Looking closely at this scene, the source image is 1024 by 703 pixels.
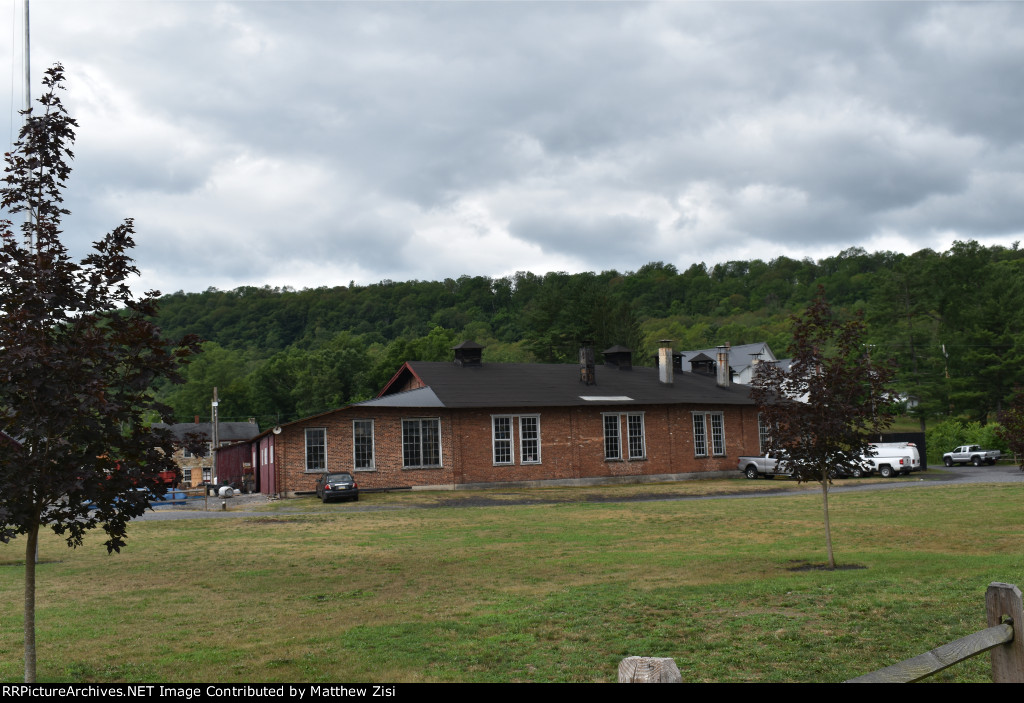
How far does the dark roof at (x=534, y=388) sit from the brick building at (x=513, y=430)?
0.26 feet

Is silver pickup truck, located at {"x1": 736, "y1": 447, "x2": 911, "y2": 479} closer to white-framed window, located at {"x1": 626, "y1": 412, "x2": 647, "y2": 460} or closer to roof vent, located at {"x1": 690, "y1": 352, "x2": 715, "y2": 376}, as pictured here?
white-framed window, located at {"x1": 626, "y1": 412, "x2": 647, "y2": 460}

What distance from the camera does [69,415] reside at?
755 centimetres

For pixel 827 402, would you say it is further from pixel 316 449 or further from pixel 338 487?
pixel 316 449

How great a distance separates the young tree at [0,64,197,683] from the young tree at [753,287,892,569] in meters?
10.5

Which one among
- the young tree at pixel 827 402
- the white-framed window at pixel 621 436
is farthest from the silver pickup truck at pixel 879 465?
the young tree at pixel 827 402

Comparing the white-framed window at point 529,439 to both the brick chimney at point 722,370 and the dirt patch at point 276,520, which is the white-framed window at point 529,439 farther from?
the dirt patch at point 276,520

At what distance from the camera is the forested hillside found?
70.6 metres

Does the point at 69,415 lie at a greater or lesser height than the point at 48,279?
lesser

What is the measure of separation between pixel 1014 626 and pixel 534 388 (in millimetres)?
38264

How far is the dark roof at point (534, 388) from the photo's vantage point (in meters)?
40.2
